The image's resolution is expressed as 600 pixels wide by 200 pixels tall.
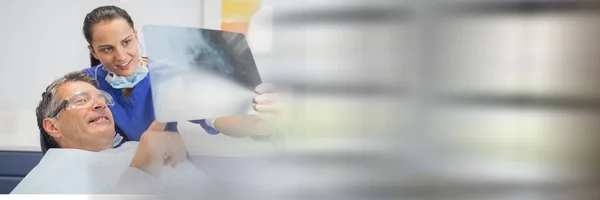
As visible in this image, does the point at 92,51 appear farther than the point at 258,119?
Yes

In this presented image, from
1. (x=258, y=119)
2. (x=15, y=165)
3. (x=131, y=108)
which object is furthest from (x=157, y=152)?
(x=15, y=165)

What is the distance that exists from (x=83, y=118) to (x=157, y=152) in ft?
0.89

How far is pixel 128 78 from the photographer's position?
0.93 meters

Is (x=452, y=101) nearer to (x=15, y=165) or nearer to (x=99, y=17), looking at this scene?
(x=99, y=17)

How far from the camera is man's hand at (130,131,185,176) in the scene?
0.70 metres

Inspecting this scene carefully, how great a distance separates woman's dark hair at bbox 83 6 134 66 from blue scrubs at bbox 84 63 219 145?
46 millimetres

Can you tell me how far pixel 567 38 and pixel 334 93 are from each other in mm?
232

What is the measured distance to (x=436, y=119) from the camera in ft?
1.49

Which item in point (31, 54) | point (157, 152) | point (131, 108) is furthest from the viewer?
point (31, 54)

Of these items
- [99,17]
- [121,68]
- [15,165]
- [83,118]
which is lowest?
[15,165]

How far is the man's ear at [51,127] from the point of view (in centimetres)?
97

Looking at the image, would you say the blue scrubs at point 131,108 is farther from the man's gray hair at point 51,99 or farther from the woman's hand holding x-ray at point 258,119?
the woman's hand holding x-ray at point 258,119

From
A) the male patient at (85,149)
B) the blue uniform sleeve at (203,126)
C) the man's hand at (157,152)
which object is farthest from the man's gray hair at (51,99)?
the blue uniform sleeve at (203,126)

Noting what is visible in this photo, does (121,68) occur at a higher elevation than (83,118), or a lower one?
higher
